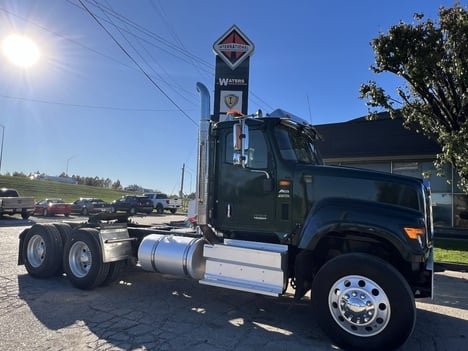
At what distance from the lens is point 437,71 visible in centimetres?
1195

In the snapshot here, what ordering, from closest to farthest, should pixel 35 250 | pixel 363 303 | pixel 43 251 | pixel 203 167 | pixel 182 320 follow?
pixel 363 303
pixel 182 320
pixel 203 167
pixel 43 251
pixel 35 250

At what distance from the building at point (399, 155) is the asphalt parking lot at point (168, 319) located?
397 inches

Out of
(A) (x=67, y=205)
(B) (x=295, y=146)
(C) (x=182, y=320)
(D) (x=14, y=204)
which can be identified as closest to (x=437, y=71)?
(B) (x=295, y=146)

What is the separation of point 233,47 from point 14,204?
19145mm

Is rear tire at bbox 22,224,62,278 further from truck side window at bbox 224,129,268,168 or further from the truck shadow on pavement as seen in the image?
truck side window at bbox 224,129,268,168

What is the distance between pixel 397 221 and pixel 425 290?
3.31 ft

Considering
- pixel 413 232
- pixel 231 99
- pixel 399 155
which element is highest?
pixel 231 99

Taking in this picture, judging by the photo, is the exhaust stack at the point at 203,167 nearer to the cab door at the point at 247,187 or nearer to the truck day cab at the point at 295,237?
the truck day cab at the point at 295,237

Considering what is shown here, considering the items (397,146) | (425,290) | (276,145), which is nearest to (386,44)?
(397,146)

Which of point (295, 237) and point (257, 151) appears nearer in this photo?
point (295, 237)

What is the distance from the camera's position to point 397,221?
4371 mm

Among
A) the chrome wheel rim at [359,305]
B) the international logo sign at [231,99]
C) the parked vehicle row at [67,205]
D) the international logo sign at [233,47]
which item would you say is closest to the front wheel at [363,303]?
the chrome wheel rim at [359,305]

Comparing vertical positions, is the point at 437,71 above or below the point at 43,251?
above

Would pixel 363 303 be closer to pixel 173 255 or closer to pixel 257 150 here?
pixel 257 150
